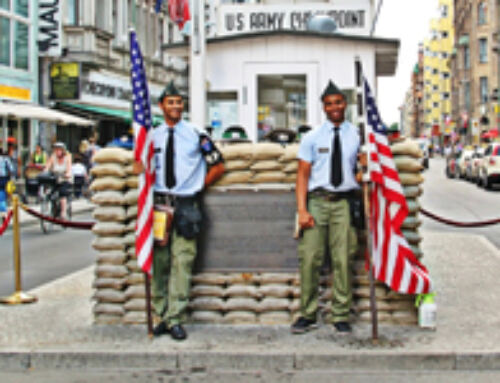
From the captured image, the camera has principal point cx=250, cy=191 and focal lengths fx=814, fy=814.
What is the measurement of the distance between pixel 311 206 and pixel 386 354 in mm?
1350

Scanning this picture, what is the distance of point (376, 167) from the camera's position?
639 centimetres

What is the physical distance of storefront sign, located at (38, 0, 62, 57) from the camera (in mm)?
28844

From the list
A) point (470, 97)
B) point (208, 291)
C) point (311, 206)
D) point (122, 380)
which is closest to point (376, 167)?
point (311, 206)

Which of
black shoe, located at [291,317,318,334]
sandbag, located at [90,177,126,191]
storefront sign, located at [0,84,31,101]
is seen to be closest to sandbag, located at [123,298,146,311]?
sandbag, located at [90,177,126,191]

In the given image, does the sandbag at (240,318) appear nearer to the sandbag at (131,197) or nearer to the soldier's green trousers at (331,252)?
the soldier's green trousers at (331,252)

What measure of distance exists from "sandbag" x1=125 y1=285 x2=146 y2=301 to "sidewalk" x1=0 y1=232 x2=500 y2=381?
0.26 metres

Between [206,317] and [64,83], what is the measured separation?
2475 centimetres

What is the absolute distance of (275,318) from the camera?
22.7 ft

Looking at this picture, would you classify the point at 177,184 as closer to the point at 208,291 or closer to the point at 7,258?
the point at 208,291

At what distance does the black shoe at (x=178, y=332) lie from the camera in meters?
6.46

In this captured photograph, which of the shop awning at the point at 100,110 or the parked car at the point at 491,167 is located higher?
the shop awning at the point at 100,110

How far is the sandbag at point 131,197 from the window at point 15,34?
22436 mm

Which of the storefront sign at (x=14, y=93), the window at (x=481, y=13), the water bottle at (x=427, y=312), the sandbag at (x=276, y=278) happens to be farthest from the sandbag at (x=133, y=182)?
the window at (x=481, y=13)

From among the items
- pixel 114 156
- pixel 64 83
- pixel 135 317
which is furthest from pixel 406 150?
pixel 64 83
